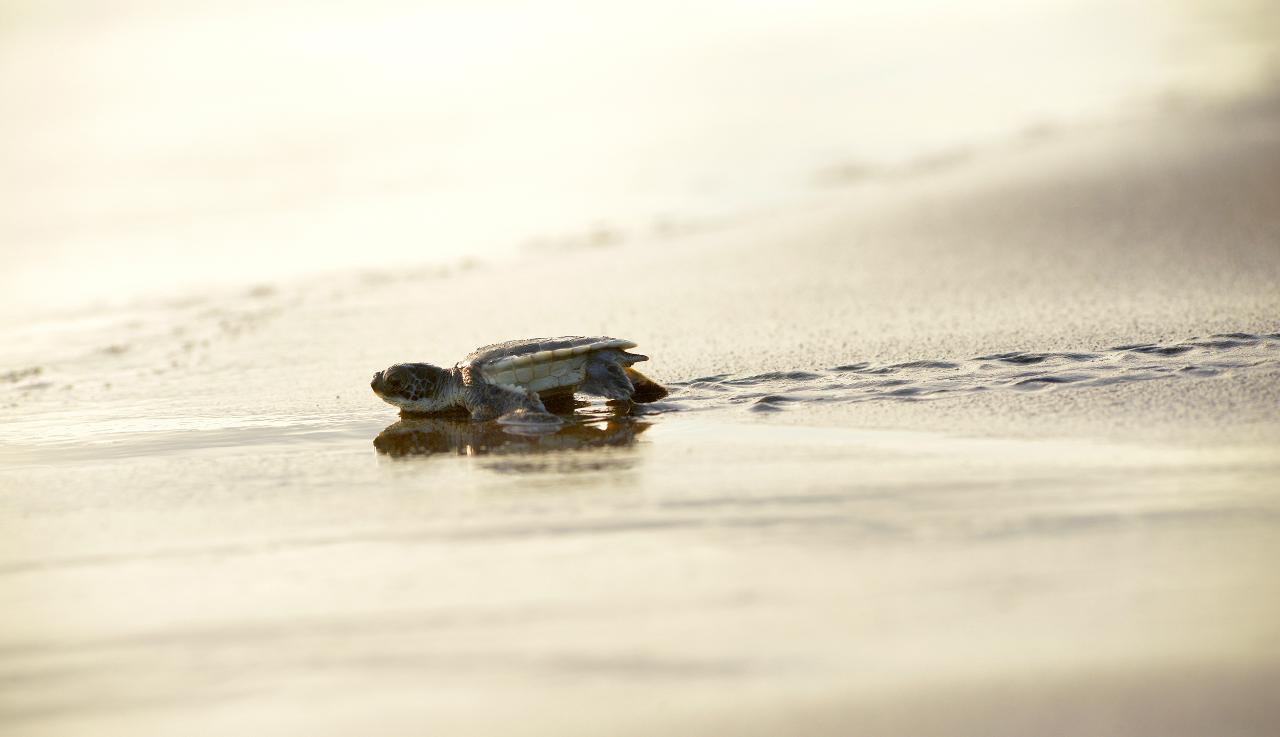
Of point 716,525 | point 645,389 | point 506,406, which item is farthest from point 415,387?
point 716,525

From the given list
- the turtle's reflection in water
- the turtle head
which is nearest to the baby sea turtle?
the turtle head

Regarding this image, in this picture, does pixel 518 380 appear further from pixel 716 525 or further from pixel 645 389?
pixel 716 525

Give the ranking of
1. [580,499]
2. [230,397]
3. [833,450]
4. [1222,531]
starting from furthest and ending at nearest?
[230,397] < [833,450] < [580,499] < [1222,531]

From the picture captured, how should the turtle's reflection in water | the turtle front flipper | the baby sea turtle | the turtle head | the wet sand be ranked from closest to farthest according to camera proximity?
the wet sand, the turtle's reflection in water, the turtle front flipper, the baby sea turtle, the turtle head

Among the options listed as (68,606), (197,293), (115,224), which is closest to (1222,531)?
(68,606)

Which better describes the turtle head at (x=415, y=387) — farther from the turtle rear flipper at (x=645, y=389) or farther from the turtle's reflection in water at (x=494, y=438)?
the turtle rear flipper at (x=645, y=389)

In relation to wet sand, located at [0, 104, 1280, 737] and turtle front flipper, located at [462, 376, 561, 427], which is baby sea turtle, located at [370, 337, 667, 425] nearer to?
turtle front flipper, located at [462, 376, 561, 427]

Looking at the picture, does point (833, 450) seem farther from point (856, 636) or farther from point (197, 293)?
point (197, 293)
